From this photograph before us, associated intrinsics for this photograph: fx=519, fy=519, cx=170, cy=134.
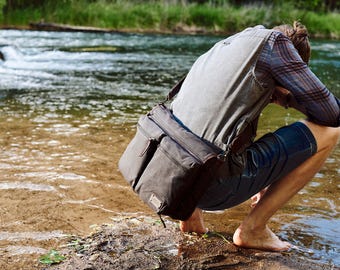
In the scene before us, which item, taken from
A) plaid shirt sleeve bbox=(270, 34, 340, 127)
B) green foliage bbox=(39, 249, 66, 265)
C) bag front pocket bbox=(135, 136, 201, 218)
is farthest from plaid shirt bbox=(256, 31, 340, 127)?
green foliage bbox=(39, 249, 66, 265)

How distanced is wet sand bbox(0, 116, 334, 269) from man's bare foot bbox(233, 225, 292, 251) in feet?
0.11

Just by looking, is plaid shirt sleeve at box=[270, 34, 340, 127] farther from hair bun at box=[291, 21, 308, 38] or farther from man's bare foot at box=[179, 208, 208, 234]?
man's bare foot at box=[179, 208, 208, 234]

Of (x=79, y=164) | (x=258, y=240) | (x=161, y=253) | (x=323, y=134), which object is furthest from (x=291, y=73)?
(x=79, y=164)

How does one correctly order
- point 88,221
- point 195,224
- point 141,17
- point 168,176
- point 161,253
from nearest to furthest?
point 168,176
point 161,253
point 195,224
point 88,221
point 141,17

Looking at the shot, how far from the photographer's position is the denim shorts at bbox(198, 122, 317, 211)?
2.16 m

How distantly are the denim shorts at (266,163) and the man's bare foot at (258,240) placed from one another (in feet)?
0.57

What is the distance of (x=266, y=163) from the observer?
2.20m

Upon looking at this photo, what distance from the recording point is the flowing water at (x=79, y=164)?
98.7 inches

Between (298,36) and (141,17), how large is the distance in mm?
17949

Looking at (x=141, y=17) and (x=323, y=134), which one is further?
(x=141, y=17)

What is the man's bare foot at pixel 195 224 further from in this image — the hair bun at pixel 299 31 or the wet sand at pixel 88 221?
the hair bun at pixel 299 31

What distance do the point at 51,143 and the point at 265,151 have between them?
2213 mm

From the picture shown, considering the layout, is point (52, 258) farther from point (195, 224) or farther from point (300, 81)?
point (300, 81)

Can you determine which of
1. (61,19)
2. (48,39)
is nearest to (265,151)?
(48,39)
